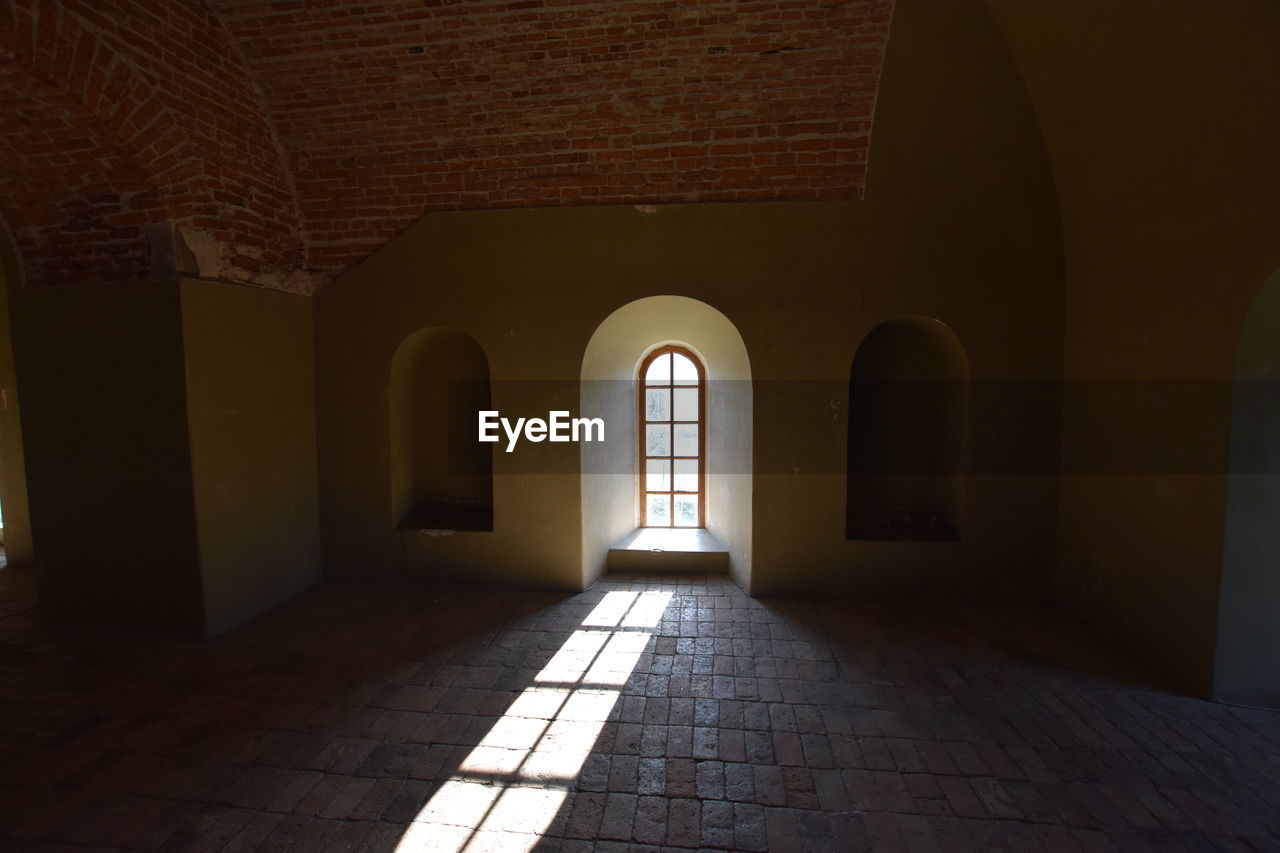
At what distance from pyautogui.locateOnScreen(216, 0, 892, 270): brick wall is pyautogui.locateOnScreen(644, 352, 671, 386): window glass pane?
1.93 metres

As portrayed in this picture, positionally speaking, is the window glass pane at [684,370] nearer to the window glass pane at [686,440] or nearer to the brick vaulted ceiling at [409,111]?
the window glass pane at [686,440]

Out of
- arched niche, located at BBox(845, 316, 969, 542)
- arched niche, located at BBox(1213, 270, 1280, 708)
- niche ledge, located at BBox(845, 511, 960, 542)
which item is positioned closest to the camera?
arched niche, located at BBox(1213, 270, 1280, 708)

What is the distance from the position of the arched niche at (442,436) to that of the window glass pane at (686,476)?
1911 millimetres

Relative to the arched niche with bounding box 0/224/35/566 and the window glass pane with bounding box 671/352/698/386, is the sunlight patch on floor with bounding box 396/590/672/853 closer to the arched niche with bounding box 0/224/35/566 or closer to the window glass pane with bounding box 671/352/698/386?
the window glass pane with bounding box 671/352/698/386

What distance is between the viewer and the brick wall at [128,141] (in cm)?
330

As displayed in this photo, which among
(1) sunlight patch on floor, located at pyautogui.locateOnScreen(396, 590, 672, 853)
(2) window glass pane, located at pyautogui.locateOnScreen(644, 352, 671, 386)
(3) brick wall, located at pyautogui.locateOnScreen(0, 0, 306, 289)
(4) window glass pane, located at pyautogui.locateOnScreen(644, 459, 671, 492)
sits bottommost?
(1) sunlight patch on floor, located at pyautogui.locateOnScreen(396, 590, 672, 853)

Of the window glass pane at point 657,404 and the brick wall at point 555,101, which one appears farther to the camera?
the window glass pane at point 657,404

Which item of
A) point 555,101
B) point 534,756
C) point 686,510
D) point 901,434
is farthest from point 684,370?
point 534,756

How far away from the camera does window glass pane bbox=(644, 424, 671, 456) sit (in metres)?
6.38

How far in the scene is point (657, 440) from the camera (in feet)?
21.0

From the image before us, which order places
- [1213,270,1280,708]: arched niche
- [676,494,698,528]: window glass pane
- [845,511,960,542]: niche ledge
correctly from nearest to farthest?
[1213,270,1280,708]: arched niche, [845,511,960,542]: niche ledge, [676,494,698,528]: window glass pane

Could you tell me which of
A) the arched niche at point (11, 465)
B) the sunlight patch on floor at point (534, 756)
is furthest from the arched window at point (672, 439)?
the arched niche at point (11, 465)

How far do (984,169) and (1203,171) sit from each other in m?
1.39

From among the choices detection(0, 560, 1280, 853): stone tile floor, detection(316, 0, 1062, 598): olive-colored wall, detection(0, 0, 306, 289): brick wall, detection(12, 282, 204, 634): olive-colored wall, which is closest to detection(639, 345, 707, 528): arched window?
detection(316, 0, 1062, 598): olive-colored wall
